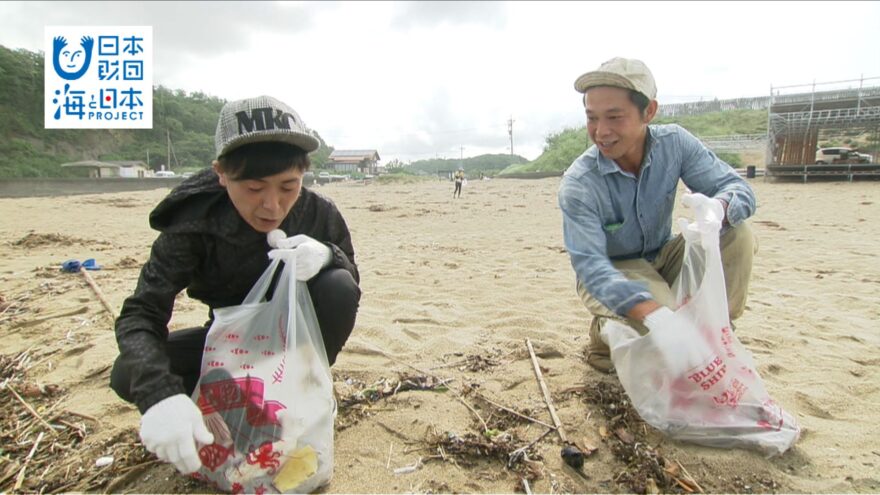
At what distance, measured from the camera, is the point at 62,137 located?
34.7m

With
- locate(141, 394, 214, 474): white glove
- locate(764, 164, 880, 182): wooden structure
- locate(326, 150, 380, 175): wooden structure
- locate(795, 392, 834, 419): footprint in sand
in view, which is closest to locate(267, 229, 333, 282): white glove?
locate(141, 394, 214, 474): white glove

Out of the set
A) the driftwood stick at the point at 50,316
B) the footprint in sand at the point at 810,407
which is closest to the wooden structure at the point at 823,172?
the footprint in sand at the point at 810,407

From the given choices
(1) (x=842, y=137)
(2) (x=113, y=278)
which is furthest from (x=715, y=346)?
(1) (x=842, y=137)

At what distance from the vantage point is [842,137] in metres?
23.2

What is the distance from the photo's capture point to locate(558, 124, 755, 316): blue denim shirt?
5.96ft

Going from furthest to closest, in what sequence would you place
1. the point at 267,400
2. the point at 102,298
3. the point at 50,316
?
the point at 102,298 < the point at 50,316 < the point at 267,400

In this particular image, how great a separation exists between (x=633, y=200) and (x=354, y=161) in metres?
67.8

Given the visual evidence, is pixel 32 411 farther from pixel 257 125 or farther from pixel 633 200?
pixel 633 200

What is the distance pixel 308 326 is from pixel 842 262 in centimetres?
463

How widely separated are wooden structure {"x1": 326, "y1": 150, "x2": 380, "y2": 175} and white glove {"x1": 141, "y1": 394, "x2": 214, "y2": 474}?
59416 millimetres

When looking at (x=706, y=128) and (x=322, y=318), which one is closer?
(x=322, y=318)

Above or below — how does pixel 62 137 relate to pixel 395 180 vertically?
above

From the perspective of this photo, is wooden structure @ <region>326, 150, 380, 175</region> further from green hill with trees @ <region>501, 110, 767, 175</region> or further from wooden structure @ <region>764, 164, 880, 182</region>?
wooden structure @ <region>764, 164, 880, 182</region>

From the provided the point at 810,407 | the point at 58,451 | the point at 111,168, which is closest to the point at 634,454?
the point at 810,407
